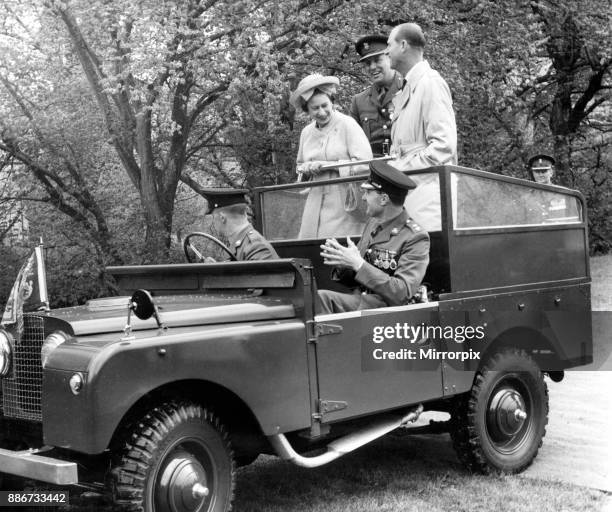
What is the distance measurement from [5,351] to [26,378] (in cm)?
17

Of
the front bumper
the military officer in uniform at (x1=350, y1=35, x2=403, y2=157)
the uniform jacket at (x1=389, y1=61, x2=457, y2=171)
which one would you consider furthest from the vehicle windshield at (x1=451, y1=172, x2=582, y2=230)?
the front bumper

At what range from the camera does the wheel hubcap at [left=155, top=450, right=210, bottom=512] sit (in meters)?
3.68

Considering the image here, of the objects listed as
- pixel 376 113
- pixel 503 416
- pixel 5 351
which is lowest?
pixel 503 416

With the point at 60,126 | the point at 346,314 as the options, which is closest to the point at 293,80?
the point at 60,126

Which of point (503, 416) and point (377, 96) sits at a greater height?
point (377, 96)

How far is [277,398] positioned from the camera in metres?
4.03

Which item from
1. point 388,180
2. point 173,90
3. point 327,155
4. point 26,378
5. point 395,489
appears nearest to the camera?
point 26,378

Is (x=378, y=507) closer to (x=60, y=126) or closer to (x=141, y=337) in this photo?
(x=141, y=337)

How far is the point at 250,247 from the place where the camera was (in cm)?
525

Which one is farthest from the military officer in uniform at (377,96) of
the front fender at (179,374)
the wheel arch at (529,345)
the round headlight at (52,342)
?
the round headlight at (52,342)

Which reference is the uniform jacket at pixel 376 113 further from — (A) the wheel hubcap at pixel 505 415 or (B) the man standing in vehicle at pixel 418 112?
(A) the wheel hubcap at pixel 505 415

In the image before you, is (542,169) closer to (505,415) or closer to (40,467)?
(505,415)

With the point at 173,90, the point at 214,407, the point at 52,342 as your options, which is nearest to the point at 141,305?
the point at 52,342

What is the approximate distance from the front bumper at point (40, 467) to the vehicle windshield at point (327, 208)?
2605mm
